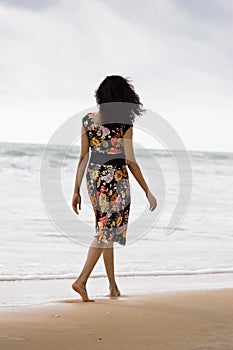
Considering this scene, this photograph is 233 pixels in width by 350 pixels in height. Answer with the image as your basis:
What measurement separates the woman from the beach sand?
39cm

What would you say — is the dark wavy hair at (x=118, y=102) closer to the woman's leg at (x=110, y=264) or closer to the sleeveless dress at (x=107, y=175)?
the sleeveless dress at (x=107, y=175)

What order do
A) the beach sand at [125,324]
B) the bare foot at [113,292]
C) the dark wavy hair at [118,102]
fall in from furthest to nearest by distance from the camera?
the bare foot at [113,292], the dark wavy hair at [118,102], the beach sand at [125,324]

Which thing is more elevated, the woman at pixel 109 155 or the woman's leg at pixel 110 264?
the woman at pixel 109 155

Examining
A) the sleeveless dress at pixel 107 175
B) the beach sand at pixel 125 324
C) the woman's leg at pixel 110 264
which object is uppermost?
the sleeveless dress at pixel 107 175

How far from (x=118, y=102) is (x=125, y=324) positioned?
1.38 m

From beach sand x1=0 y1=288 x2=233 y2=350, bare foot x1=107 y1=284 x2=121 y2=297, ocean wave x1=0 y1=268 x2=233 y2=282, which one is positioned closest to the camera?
beach sand x1=0 y1=288 x2=233 y2=350

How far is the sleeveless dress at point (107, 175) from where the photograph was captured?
4094mm

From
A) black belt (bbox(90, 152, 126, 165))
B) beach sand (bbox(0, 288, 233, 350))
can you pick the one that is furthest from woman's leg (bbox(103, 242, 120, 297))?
black belt (bbox(90, 152, 126, 165))

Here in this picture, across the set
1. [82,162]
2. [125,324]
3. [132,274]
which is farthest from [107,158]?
[132,274]

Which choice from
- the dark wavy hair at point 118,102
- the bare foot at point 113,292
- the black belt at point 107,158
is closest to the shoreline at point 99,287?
the bare foot at point 113,292

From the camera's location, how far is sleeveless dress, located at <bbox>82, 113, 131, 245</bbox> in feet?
13.4

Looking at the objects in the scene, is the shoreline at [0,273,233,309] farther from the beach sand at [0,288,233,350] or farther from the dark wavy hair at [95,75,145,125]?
the dark wavy hair at [95,75,145,125]

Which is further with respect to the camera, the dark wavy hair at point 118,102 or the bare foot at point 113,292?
the bare foot at point 113,292

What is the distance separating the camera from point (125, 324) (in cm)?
342
